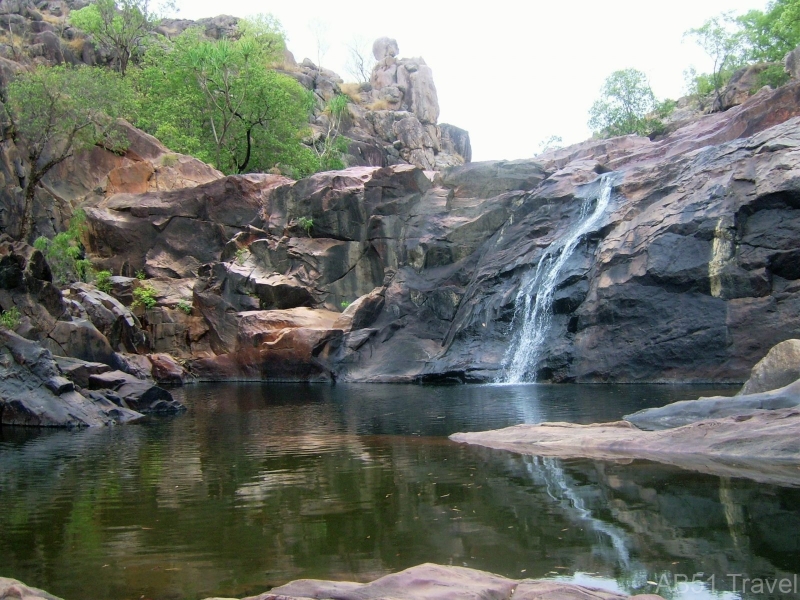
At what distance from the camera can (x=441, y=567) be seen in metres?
5.17

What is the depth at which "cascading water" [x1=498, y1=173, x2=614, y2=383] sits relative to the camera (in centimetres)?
2848

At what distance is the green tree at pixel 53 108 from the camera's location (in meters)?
36.0

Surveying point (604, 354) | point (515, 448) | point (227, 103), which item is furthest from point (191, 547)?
point (227, 103)

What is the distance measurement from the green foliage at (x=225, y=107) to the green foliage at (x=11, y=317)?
89.0 feet

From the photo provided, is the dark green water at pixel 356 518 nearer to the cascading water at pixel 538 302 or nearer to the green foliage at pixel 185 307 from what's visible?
the cascading water at pixel 538 302

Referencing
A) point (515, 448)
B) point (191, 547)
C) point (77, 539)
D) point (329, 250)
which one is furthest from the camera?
point (329, 250)

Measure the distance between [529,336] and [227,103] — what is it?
2989 centimetres

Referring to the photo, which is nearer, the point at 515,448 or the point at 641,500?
the point at 641,500

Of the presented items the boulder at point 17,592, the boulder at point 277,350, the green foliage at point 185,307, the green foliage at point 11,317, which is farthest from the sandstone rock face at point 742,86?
the boulder at point 17,592

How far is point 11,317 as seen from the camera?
23500mm

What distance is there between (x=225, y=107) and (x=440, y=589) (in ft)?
160

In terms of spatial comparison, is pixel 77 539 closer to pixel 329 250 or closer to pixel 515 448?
pixel 515 448

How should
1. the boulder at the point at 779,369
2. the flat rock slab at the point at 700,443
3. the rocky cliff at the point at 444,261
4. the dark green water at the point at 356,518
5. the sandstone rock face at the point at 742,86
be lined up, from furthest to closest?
the sandstone rock face at the point at 742,86 → the rocky cliff at the point at 444,261 → the boulder at the point at 779,369 → the flat rock slab at the point at 700,443 → the dark green water at the point at 356,518

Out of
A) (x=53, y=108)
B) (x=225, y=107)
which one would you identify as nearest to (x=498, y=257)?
(x=53, y=108)
